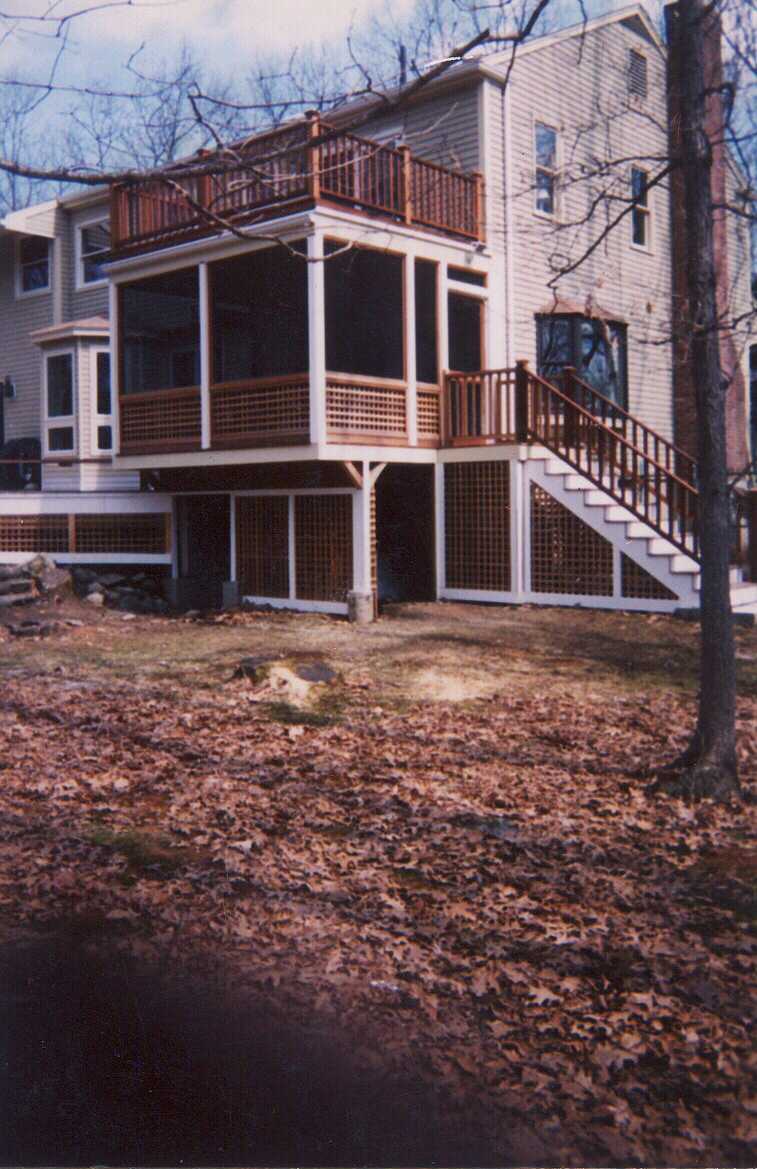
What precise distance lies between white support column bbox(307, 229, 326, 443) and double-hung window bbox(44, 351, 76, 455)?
8.84 m

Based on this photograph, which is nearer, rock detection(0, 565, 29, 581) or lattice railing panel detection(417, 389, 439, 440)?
lattice railing panel detection(417, 389, 439, 440)

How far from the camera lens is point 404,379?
1580 centimetres

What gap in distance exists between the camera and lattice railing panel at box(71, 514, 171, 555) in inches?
710

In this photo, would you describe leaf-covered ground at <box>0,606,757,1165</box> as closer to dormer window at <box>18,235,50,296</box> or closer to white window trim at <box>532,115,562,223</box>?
white window trim at <box>532,115,562,223</box>

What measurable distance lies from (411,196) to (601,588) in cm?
645

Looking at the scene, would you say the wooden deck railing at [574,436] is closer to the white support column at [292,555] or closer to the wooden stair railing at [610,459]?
the wooden stair railing at [610,459]

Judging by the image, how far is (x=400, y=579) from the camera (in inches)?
679

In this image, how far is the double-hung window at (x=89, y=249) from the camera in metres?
23.4

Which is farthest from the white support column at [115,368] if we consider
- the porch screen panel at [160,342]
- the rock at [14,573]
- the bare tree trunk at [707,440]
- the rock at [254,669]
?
the bare tree trunk at [707,440]

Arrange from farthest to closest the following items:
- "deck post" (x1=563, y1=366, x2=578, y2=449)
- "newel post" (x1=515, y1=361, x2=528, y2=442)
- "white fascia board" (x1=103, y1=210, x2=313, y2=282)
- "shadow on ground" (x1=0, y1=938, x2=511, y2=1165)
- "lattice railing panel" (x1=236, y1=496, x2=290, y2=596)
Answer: "lattice railing panel" (x1=236, y1=496, x2=290, y2=596) → "newel post" (x1=515, y1=361, x2=528, y2=442) → "deck post" (x1=563, y1=366, x2=578, y2=449) → "white fascia board" (x1=103, y1=210, x2=313, y2=282) → "shadow on ground" (x1=0, y1=938, x2=511, y2=1165)

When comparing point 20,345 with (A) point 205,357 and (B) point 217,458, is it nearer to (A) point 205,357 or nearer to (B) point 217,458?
(A) point 205,357

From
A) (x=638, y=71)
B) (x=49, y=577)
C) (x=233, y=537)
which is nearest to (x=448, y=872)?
(x=233, y=537)

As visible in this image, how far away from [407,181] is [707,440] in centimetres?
1019

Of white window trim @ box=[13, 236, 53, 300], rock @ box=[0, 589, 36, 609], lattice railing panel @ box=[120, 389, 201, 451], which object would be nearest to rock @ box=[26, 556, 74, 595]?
rock @ box=[0, 589, 36, 609]
